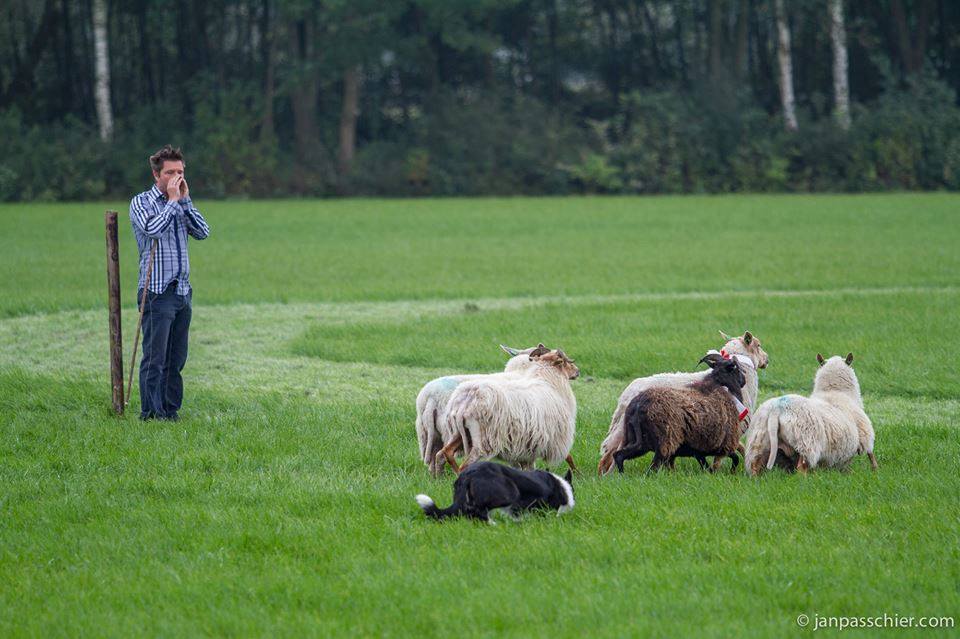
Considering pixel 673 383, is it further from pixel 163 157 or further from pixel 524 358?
pixel 163 157

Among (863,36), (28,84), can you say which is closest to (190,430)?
(28,84)

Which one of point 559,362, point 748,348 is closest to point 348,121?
point 748,348

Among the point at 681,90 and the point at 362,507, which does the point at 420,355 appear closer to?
the point at 362,507

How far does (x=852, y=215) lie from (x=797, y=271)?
41.9 feet

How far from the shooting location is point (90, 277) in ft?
74.5

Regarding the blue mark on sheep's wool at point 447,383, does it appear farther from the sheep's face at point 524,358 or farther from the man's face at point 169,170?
the man's face at point 169,170

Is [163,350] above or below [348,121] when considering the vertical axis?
below

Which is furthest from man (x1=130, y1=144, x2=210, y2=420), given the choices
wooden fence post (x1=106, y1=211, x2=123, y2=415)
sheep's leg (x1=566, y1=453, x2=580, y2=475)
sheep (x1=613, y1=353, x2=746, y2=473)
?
sheep (x1=613, y1=353, x2=746, y2=473)

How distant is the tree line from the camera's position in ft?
152

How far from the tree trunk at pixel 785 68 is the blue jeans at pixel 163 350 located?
4003cm

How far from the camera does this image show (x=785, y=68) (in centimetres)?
4753

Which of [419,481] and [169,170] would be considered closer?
[419,481]

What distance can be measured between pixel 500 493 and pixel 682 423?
186 centimetres

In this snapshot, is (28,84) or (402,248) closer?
(402,248)
